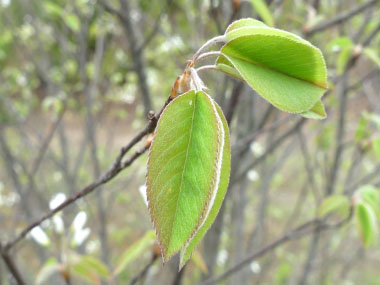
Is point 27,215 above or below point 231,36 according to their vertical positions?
below

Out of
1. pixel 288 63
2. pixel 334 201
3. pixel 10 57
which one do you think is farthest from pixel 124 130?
pixel 288 63

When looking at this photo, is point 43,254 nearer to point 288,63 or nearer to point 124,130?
point 288,63

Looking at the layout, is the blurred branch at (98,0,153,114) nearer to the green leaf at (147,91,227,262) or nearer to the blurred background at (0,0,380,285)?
the blurred background at (0,0,380,285)

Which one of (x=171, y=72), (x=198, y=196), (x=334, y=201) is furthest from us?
(x=171, y=72)

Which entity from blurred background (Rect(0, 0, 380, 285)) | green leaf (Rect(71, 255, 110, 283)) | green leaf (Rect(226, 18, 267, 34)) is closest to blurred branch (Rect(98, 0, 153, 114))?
blurred background (Rect(0, 0, 380, 285))

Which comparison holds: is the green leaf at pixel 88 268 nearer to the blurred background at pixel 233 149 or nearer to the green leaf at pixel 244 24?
the blurred background at pixel 233 149

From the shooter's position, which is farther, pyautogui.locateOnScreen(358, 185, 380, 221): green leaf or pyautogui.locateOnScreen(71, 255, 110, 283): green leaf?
pyautogui.locateOnScreen(358, 185, 380, 221): green leaf

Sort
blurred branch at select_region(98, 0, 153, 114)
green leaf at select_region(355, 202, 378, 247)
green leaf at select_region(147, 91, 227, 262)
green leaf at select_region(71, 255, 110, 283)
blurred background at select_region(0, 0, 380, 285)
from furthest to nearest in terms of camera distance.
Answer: blurred branch at select_region(98, 0, 153, 114)
blurred background at select_region(0, 0, 380, 285)
green leaf at select_region(355, 202, 378, 247)
green leaf at select_region(71, 255, 110, 283)
green leaf at select_region(147, 91, 227, 262)
